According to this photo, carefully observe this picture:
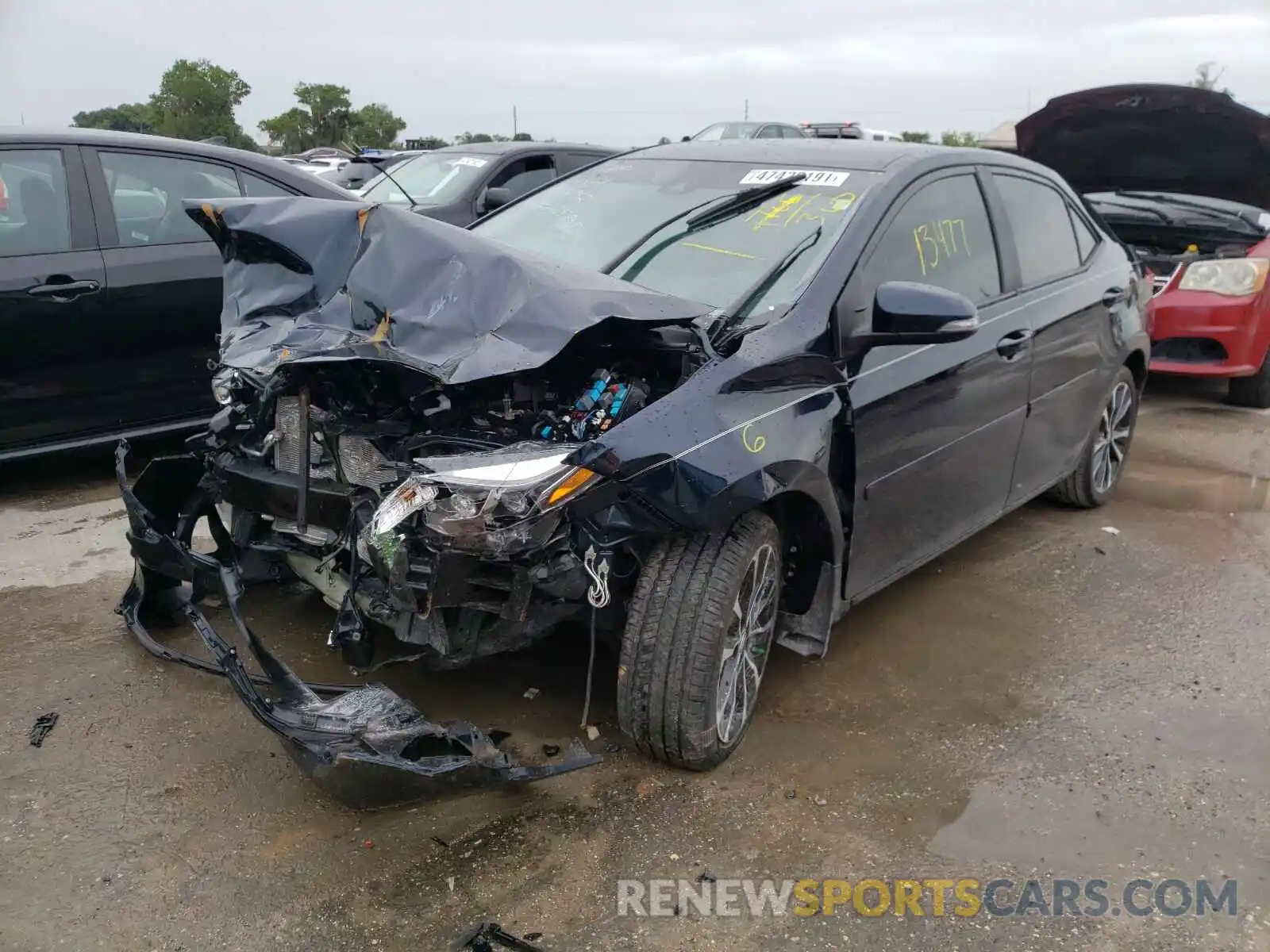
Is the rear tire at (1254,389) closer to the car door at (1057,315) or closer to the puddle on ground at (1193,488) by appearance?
the puddle on ground at (1193,488)

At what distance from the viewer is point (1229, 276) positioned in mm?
6980

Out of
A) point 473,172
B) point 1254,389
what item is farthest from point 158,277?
point 1254,389

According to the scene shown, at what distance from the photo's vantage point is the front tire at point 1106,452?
16.4 feet

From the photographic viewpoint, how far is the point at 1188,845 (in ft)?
9.06

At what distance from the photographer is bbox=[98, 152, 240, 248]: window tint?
16.1ft

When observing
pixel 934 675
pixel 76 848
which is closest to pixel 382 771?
pixel 76 848

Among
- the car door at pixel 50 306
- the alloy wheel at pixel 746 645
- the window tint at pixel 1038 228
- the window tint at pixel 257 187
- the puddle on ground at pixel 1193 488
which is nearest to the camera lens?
the alloy wheel at pixel 746 645

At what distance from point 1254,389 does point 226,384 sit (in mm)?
6928

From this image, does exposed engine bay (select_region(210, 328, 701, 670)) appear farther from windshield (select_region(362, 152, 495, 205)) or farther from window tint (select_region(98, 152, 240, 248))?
windshield (select_region(362, 152, 495, 205))

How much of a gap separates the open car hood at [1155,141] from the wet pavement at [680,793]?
412cm

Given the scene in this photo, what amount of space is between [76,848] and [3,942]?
12.2 inches

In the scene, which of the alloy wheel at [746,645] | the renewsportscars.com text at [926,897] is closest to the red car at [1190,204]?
the alloy wheel at [746,645]

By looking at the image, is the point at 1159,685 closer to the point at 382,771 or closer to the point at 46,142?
the point at 382,771

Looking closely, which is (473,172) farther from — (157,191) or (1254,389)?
(1254,389)
